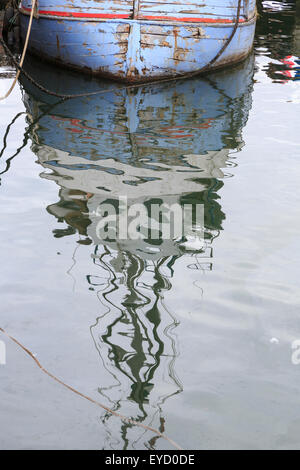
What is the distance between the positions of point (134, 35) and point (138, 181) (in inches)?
159

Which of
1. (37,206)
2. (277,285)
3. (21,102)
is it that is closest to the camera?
(277,285)

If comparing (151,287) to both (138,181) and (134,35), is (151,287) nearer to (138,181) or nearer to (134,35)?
(138,181)

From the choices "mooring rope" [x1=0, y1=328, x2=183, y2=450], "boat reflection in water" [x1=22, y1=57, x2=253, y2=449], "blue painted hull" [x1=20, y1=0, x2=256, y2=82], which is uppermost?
"blue painted hull" [x1=20, y1=0, x2=256, y2=82]

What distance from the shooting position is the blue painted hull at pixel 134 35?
9281mm

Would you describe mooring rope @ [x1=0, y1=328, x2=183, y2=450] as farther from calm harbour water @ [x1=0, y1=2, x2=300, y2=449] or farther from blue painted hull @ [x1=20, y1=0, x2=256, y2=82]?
blue painted hull @ [x1=20, y1=0, x2=256, y2=82]

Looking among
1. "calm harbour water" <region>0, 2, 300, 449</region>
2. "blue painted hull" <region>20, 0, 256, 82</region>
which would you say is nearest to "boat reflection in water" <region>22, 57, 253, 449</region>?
"calm harbour water" <region>0, 2, 300, 449</region>

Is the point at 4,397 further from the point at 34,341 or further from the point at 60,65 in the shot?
the point at 60,65

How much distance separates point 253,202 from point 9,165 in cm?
254

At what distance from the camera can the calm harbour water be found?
304cm

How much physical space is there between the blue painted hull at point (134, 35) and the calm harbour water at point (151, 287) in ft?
5.56

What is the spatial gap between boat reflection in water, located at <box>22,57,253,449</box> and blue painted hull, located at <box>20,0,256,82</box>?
0.31 m

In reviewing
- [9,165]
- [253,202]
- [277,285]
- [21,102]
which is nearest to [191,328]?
[277,285]

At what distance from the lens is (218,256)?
15.2 ft

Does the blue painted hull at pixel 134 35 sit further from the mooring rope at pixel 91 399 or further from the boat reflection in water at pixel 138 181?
the mooring rope at pixel 91 399
